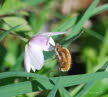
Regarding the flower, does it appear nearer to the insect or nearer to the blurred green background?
the insect

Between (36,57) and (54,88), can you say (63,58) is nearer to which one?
(36,57)

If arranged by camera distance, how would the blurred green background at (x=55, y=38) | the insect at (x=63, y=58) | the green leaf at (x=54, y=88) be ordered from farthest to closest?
the blurred green background at (x=55, y=38), the insect at (x=63, y=58), the green leaf at (x=54, y=88)

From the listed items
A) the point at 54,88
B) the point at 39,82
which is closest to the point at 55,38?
the point at 39,82

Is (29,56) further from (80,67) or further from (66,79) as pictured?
(80,67)

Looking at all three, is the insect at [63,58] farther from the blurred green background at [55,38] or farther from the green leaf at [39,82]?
the blurred green background at [55,38]

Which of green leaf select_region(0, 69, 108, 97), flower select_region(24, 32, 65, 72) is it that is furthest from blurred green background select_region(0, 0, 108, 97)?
green leaf select_region(0, 69, 108, 97)

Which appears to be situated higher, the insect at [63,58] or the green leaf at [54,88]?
the insect at [63,58]

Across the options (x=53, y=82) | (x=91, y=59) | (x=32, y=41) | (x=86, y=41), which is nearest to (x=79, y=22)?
(x=32, y=41)

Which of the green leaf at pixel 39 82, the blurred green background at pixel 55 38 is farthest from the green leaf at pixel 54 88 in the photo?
the blurred green background at pixel 55 38
